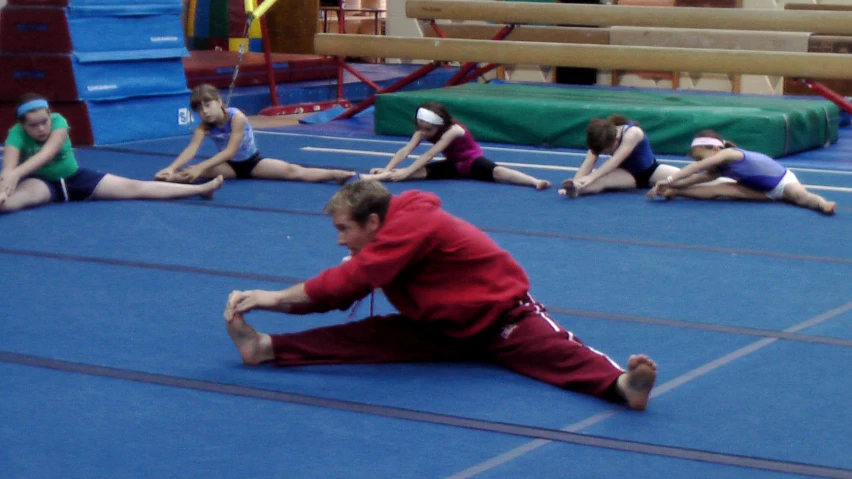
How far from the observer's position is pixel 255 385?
3283mm

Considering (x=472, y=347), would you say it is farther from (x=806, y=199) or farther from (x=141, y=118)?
(x=141, y=118)

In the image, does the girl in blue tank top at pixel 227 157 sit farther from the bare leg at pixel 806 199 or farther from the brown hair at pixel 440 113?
the bare leg at pixel 806 199

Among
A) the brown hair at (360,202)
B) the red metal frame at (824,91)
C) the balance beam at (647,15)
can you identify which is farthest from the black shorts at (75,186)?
the red metal frame at (824,91)

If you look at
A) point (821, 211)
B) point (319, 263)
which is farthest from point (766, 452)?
point (821, 211)

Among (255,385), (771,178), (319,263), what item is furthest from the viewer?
(771,178)

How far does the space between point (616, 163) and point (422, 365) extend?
3.41m

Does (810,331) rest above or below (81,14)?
below

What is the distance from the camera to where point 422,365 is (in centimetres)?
352

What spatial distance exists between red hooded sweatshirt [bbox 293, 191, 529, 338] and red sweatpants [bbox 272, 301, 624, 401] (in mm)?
83

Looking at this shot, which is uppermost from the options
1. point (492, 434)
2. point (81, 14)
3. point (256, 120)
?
point (81, 14)

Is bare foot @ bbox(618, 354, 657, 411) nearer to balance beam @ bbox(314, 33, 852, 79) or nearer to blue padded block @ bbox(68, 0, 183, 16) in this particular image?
balance beam @ bbox(314, 33, 852, 79)

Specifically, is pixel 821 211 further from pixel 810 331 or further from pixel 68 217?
pixel 68 217

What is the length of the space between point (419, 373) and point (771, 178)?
Answer: 3610mm

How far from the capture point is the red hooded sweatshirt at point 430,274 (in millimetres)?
3164
